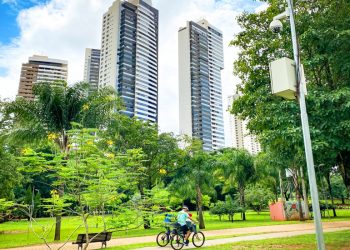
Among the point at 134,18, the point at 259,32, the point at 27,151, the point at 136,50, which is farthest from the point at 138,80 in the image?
the point at 27,151

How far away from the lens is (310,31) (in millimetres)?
10195

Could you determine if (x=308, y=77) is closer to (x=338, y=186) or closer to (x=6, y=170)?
(x=6, y=170)

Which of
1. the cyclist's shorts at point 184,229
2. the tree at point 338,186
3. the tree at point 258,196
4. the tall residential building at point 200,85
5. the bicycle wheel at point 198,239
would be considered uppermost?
the tall residential building at point 200,85

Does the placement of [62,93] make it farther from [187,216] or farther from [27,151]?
[27,151]

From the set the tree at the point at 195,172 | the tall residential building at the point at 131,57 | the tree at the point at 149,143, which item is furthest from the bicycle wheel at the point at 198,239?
the tall residential building at the point at 131,57

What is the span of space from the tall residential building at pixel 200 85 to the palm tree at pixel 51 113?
3219 inches

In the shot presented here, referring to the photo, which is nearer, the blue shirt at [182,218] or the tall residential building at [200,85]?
the blue shirt at [182,218]

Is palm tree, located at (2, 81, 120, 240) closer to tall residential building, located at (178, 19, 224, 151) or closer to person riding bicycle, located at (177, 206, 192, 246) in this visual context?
person riding bicycle, located at (177, 206, 192, 246)

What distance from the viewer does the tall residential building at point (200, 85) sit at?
→ 103875 millimetres

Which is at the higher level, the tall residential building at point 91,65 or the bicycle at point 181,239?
the tall residential building at point 91,65

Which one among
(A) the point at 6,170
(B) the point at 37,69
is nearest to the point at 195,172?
(A) the point at 6,170

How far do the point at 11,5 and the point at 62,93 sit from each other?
640 cm

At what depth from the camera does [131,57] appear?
90.1 meters

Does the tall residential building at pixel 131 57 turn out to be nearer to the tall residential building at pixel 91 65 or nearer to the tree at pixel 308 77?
the tall residential building at pixel 91 65
